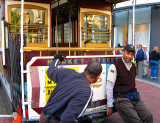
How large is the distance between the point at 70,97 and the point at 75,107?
14cm

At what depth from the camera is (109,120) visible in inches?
189

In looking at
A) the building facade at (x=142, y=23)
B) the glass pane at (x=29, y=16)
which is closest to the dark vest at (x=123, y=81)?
the glass pane at (x=29, y=16)

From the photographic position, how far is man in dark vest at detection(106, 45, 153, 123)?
10.3 feet

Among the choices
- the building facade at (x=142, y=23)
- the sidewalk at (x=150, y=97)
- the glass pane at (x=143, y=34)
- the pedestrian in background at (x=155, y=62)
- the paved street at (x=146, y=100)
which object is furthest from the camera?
the glass pane at (x=143, y=34)

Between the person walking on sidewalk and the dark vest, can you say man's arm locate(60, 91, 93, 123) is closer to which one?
the person walking on sidewalk

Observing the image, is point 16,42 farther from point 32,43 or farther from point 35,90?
point 32,43

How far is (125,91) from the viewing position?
329 centimetres

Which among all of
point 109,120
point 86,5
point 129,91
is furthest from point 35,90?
point 86,5

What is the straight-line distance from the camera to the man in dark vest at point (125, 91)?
10.3 ft

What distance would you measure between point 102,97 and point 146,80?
652 centimetres

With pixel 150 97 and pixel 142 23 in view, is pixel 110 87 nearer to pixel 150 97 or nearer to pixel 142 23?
pixel 150 97

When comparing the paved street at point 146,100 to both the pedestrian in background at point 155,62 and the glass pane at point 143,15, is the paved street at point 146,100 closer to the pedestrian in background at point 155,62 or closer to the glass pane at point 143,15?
the pedestrian in background at point 155,62

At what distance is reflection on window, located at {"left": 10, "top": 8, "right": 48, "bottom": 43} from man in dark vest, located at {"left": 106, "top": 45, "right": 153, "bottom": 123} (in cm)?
279

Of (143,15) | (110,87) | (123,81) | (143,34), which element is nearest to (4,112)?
(110,87)
